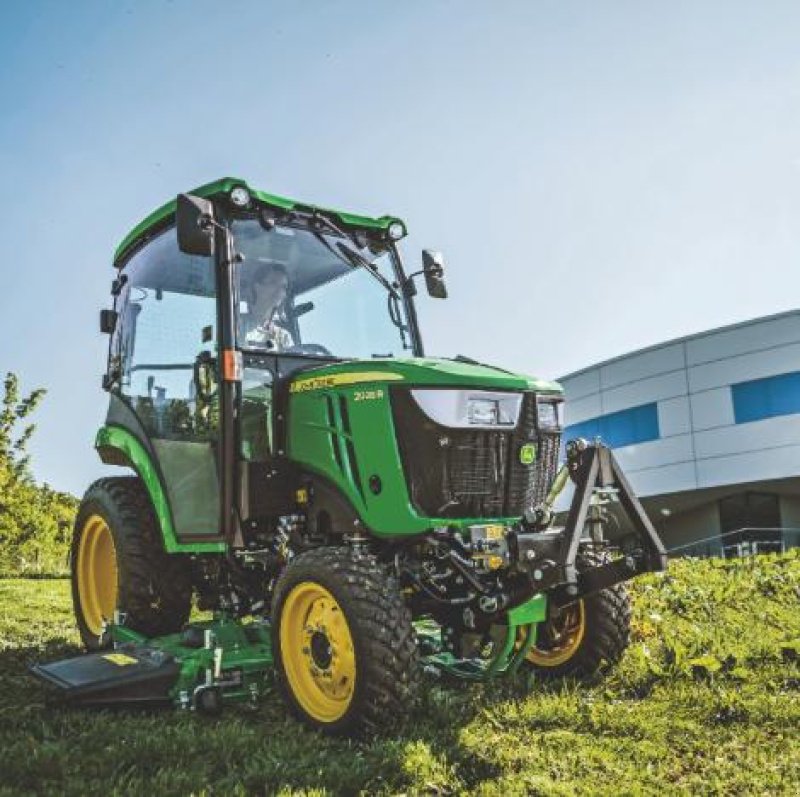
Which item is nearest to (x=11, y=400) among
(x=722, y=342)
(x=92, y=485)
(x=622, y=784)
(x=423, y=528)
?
(x=92, y=485)

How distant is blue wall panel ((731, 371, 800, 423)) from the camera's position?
26734 mm

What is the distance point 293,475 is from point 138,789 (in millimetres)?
2010

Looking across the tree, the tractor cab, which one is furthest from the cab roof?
the tree

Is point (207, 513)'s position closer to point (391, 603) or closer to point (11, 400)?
point (391, 603)

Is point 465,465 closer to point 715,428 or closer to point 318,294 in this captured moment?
point 318,294

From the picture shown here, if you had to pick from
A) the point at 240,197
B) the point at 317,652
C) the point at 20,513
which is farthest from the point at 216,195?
the point at 20,513

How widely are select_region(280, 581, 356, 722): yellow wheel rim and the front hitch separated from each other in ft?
2.90

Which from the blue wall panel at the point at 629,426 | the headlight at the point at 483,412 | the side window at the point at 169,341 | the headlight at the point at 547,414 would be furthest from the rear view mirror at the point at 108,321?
the blue wall panel at the point at 629,426

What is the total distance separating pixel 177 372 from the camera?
537 centimetres

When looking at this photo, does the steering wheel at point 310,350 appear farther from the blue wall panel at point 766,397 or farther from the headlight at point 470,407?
the blue wall panel at point 766,397

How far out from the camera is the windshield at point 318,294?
16.8 feet

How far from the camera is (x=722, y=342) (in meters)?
28.0

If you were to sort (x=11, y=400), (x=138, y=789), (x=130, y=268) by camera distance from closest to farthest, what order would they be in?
(x=138, y=789)
(x=130, y=268)
(x=11, y=400)

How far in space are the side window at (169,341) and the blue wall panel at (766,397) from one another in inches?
971
